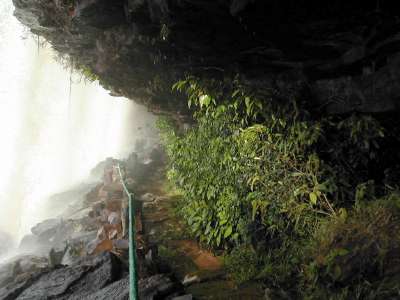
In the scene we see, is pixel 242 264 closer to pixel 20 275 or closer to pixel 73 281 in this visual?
pixel 73 281

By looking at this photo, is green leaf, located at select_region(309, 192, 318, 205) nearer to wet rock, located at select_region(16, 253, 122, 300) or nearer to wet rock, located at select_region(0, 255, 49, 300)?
wet rock, located at select_region(16, 253, 122, 300)

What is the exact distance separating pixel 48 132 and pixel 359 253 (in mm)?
40443

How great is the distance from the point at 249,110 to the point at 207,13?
5.33 feet

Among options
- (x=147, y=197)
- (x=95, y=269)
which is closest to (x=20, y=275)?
(x=95, y=269)

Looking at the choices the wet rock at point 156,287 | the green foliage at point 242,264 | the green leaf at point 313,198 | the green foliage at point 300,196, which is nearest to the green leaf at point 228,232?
the green foliage at point 300,196

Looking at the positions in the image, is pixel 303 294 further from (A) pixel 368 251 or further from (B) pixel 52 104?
(B) pixel 52 104

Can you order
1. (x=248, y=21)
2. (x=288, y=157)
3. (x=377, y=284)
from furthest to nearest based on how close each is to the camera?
(x=288, y=157) → (x=248, y=21) → (x=377, y=284)

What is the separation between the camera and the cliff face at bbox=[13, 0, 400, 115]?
4305 millimetres

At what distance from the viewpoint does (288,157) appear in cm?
529

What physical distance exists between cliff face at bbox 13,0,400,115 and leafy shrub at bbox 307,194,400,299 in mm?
1386

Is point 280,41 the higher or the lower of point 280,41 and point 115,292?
the higher

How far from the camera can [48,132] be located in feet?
131

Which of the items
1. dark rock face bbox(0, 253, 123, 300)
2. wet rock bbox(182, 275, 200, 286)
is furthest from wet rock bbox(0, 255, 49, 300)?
wet rock bbox(182, 275, 200, 286)

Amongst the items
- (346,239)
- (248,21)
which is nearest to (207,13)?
(248,21)
